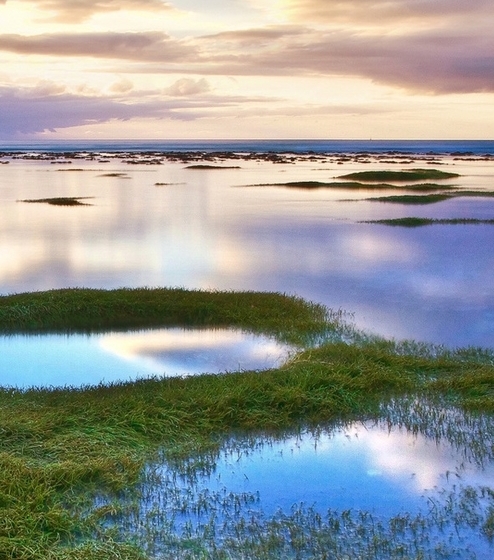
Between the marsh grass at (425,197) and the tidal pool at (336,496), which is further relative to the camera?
the marsh grass at (425,197)

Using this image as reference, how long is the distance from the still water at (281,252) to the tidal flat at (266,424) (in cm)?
15

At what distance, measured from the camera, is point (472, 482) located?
27.8ft

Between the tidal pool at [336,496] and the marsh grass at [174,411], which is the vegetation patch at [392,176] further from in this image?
the tidal pool at [336,496]

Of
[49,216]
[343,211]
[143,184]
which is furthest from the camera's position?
[143,184]

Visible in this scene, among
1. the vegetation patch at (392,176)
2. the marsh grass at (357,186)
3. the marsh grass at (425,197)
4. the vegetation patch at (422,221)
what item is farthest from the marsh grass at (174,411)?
the vegetation patch at (392,176)

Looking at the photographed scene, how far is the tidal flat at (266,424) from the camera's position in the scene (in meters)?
7.32

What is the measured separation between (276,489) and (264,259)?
15.8m

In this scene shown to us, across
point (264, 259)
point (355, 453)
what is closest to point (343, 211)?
point (264, 259)

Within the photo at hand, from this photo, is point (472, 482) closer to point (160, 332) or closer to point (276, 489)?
point (276, 489)

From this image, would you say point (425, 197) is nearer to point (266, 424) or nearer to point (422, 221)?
point (422, 221)

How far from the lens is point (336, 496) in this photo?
27.3 feet

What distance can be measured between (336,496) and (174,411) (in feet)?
9.21

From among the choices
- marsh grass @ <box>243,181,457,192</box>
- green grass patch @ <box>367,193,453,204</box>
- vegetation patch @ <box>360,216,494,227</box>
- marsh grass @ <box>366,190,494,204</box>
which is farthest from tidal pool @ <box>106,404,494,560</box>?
marsh grass @ <box>243,181,457,192</box>

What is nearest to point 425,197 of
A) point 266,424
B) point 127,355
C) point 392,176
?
point 392,176
